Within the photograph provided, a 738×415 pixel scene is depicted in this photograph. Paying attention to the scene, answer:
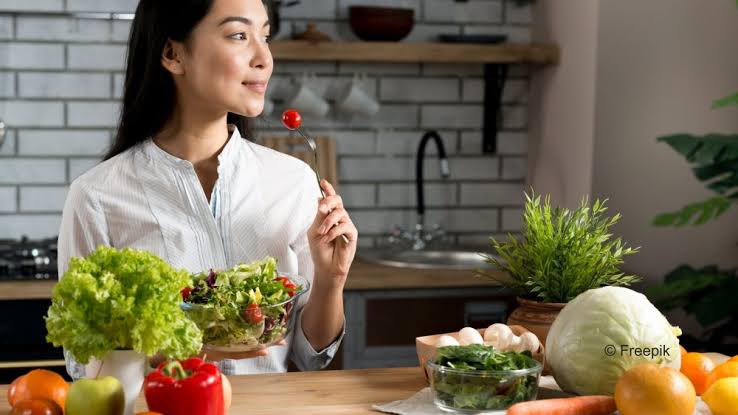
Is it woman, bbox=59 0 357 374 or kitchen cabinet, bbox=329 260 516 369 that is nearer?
woman, bbox=59 0 357 374

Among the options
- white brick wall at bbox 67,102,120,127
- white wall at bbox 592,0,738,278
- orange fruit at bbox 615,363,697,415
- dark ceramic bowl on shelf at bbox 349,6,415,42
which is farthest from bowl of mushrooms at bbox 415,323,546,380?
white brick wall at bbox 67,102,120,127

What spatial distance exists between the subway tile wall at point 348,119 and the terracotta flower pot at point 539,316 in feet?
6.68

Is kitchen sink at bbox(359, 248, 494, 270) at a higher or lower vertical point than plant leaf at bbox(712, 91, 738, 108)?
lower

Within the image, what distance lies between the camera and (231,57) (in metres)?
2.10

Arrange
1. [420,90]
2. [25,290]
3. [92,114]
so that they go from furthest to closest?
[420,90], [92,114], [25,290]

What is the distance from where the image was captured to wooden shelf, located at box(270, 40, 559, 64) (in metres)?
3.65

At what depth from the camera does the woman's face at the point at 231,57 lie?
6.89 feet

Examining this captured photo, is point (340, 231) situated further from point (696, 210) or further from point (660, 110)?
point (660, 110)

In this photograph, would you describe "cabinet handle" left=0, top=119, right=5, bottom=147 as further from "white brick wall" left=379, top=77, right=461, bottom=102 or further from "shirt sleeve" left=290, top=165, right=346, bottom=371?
"shirt sleeve" left=290, top=165, right=346, bottom=371

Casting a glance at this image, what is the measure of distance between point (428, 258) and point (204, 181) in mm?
1729

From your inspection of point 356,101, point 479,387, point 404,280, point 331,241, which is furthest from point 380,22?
point 479,387

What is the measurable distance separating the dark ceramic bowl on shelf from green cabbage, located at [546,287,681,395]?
2242 millimetres

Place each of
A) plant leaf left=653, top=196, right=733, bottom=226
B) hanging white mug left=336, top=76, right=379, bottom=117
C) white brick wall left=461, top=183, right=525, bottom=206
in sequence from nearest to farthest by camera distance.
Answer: plant leaf left=653, top=196, right=733, bottom=226
hanging white mug left=336, top=76, right=379, bottom=117
white brick wall left=461, top=183, right=525, bottom=206

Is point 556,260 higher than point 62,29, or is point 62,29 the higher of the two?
point 62,29
